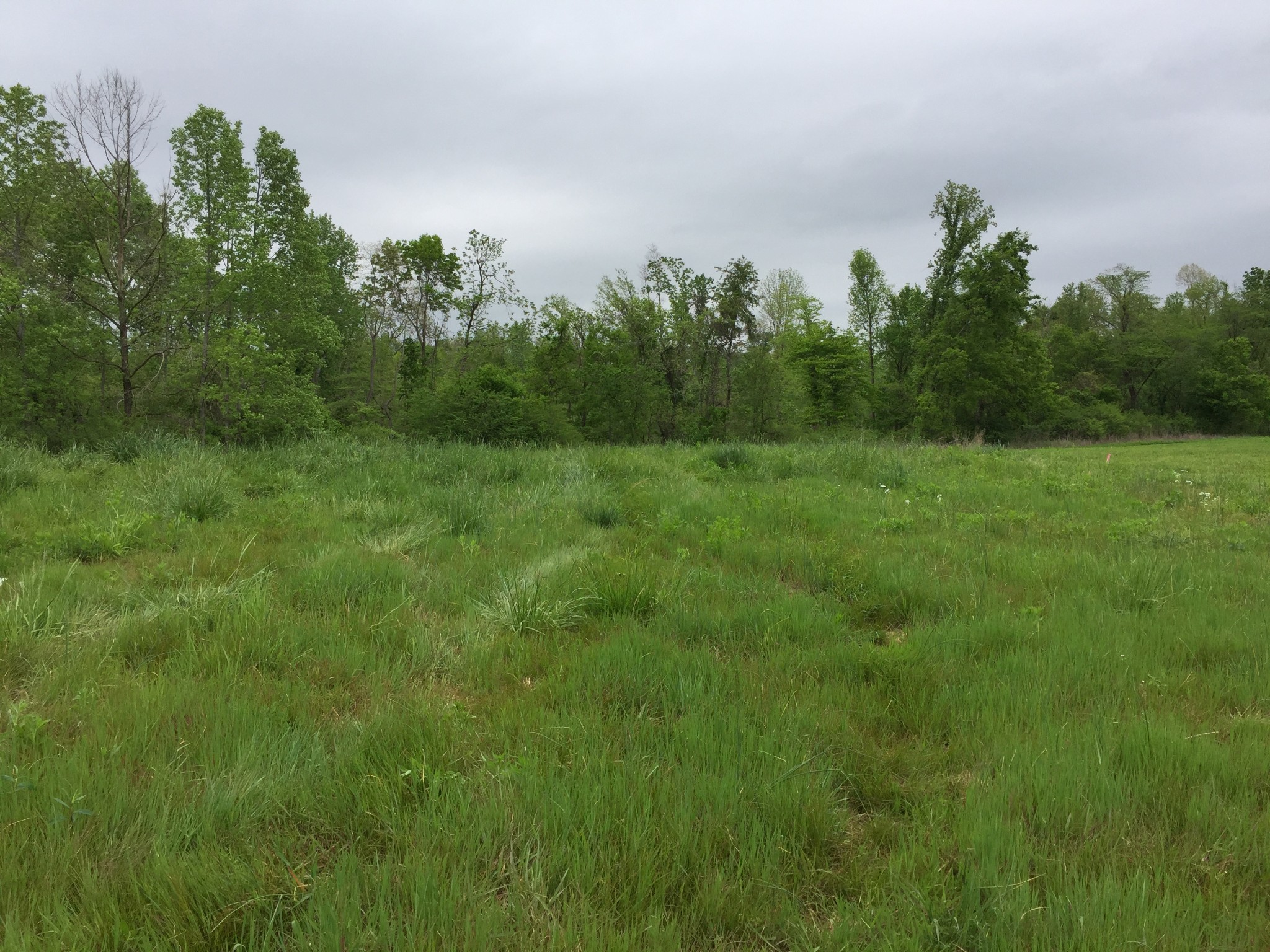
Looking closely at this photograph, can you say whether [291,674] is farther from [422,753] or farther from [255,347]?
[255,347]

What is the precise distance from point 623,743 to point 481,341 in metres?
38.8

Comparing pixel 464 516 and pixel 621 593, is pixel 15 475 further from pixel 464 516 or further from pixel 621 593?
pixel 621 593

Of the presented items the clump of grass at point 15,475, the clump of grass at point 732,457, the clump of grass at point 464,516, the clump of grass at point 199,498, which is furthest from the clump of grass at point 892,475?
the clump of grass at point 15,475

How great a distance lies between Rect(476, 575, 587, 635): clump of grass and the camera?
386 cm

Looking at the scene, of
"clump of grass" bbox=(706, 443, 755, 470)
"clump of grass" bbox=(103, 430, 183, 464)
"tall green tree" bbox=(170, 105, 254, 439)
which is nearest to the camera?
"clump of grass" bbox=(103, 430, 183, 464)

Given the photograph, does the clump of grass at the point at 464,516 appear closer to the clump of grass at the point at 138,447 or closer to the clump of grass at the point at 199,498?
the clump of grass at the point at 199,498

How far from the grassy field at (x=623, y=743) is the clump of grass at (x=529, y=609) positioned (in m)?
0.04

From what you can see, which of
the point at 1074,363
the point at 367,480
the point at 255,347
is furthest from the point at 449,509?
the point at 1074,363

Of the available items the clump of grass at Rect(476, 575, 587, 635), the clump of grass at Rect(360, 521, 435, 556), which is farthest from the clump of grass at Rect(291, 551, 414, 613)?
the clump of grass at Rect(476, 575, 587, 635)

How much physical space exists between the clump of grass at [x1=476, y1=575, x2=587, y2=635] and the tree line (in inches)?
771

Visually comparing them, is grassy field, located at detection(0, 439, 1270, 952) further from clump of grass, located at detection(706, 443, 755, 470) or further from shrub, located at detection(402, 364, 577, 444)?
shrub, located at detection(402, 364, 577, 444)

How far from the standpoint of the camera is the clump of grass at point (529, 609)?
3.86 metres

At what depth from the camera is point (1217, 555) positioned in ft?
18.1

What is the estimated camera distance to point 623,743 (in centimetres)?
257
